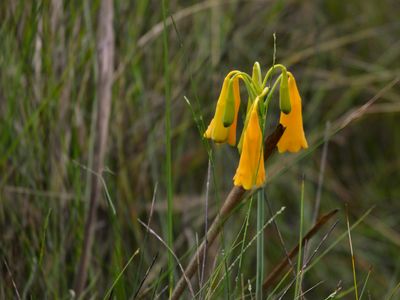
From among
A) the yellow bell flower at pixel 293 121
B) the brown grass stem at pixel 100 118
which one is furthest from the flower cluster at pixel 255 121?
the brown grass stem at pixel 100 118

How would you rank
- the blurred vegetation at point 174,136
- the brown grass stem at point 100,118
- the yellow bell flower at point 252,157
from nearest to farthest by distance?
the yellow bell flower at point 252,157 < the brown grass stem at point 100,118 < the blurred vegetation at point 174,136

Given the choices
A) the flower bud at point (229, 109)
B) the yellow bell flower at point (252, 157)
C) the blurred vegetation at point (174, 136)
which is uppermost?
the flower bud at point (229, 109)

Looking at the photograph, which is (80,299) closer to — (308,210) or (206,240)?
(206,240)

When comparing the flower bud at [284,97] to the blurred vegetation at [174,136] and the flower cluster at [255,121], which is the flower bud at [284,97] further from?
the blurred vegetation at [174,136]

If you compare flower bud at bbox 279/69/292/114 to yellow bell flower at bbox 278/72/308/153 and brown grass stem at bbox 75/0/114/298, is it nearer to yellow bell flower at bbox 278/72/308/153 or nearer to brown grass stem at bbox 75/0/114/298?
yellow bell flower at bbox 278/72/308/153

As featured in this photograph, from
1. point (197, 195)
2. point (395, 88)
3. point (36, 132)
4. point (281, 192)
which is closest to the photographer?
point (36, 132)

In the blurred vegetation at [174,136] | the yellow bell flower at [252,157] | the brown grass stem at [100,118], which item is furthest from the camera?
the blurred vegetation at [174,136]

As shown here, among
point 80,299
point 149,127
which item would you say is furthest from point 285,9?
point 80,299

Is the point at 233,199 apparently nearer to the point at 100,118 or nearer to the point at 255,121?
the point at 255,121
